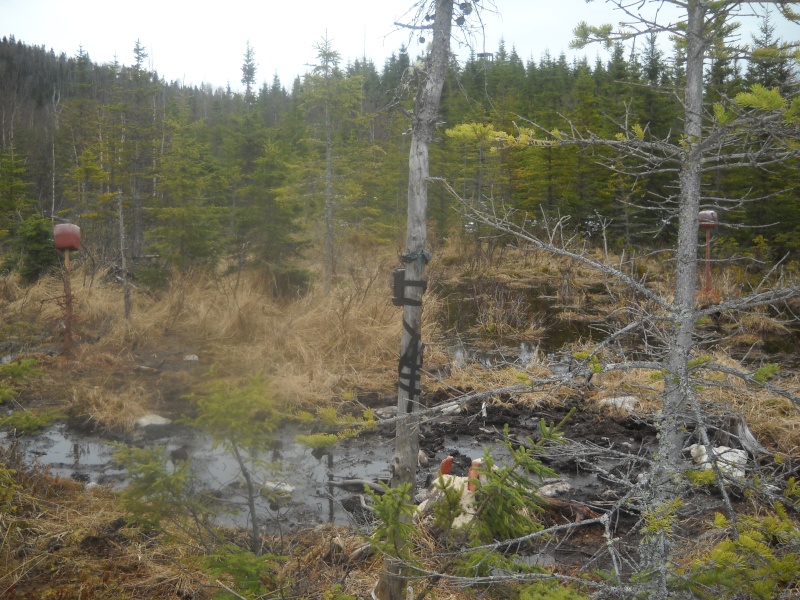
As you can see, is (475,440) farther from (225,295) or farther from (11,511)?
(225,295)

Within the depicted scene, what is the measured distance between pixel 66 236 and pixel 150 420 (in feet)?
10.9

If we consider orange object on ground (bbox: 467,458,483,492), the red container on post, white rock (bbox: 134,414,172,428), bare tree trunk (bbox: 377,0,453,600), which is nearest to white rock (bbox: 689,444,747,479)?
orange object on ground (bbox: 467,458,483,492)

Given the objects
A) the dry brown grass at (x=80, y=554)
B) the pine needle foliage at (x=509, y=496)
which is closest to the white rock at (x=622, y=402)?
the pine needle foliage at (x=509, y=496)

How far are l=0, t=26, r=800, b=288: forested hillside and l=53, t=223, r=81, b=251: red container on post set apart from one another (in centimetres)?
144

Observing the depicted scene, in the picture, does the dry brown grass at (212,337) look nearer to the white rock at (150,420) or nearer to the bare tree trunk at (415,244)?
the white rock at (150,420)

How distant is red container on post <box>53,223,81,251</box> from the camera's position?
352 inches

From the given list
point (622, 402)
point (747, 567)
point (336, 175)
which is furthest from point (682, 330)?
point (336, 175)

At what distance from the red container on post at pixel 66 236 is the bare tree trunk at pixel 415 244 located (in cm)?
682

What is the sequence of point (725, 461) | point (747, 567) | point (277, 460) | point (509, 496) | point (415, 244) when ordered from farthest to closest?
1. point (277, 460)
2. point (415, 244)
3. point (509, 496)
4. point (725, 461)
5. point (747, 567)

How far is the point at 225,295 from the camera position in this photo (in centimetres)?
1194

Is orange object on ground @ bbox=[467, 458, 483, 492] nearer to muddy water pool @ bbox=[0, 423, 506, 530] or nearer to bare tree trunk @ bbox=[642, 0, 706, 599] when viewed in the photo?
muddy water pool @ bbox=[0, 423, 506, 530]

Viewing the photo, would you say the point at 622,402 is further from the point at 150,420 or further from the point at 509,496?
the point at 150,420

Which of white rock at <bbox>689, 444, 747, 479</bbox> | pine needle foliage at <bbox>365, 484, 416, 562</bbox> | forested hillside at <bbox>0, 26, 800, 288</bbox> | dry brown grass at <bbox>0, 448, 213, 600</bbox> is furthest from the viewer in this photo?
forested hillside at <bbox>0, 26, 800, 288</bbox>

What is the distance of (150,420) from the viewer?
24.5 ft
